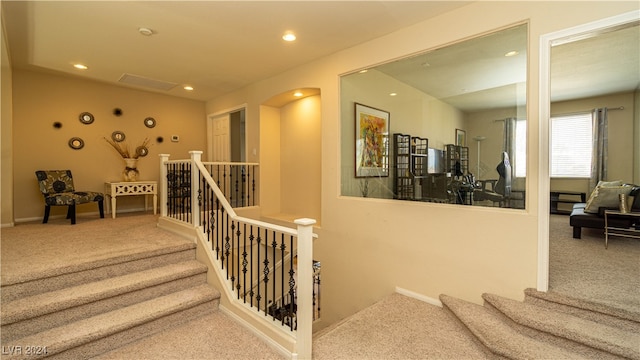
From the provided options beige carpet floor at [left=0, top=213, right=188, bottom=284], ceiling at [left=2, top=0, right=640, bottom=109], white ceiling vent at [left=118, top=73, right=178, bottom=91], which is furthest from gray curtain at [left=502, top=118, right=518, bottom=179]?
white ceiling vent at [left=118, top=73, right=178, bottom=91]

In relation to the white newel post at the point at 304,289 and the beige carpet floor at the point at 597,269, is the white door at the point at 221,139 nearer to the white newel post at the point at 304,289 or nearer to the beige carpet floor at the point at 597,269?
the white newel post at the point at 304,289

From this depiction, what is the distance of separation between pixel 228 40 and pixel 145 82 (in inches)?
103

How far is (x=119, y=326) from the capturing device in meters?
2.33

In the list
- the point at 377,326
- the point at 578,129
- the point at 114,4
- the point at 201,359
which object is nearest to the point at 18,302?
the point at 201,359

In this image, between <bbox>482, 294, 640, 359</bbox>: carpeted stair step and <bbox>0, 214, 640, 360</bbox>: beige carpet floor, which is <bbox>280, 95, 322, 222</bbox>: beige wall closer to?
<bbox>0, 214, 640, 360</bbox>: beige carpet floor

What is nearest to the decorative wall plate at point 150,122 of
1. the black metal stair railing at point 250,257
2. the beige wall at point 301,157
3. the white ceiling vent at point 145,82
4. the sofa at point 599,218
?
the white ceiling vent at point 145,82

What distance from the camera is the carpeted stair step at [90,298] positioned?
2.16m

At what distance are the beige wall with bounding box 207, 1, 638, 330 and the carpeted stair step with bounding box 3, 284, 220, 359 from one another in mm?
1713

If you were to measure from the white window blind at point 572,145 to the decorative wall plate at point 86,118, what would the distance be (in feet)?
31.5

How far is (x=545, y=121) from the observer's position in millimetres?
2385

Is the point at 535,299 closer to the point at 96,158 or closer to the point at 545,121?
the point at 545,121

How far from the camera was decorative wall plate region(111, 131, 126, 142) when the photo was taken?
549cm

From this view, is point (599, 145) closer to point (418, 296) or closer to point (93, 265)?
point (418, 296)

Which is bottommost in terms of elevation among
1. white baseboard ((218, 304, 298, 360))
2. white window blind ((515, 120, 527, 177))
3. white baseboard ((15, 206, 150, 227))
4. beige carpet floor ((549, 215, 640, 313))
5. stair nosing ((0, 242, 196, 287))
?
white baseboard ((218, 304, 298, 360))
